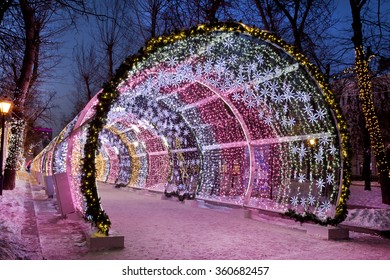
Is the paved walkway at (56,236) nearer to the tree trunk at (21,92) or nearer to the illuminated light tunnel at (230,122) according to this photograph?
the illuminated light tunnel at (230,122)

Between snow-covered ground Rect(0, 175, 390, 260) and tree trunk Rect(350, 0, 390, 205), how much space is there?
121 inches

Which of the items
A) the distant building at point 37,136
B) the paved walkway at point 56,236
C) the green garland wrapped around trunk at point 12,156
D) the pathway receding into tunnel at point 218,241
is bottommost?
the paved walkway at point 56,236

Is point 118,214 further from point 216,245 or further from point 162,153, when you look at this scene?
point 162,153

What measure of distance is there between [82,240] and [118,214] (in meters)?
4.01

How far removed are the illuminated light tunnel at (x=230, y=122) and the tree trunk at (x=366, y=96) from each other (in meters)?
2.14

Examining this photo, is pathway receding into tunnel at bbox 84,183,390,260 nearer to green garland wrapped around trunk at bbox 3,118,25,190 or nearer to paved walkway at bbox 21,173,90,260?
paved walkway at bbox 21,173,90,260

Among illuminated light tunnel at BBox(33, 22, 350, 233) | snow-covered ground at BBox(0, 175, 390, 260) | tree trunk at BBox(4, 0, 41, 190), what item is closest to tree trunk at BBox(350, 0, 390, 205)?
illuminated light tunnel at BBox(33, 22, 350, 233)

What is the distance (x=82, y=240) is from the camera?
8008mm

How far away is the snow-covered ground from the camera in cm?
675

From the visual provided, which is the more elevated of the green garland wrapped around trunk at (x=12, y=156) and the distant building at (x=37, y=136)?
the distant building at (x=37, y=136)

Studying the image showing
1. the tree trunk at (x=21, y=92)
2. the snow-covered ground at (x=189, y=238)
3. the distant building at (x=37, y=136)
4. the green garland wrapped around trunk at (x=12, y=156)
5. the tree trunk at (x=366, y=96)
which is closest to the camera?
the snow-covered ground at (x=189, y=238)

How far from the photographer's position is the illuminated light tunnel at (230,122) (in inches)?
317

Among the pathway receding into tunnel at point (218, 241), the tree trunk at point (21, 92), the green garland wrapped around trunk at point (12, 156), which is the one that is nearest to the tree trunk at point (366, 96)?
the pathway receding into tunnel at point (218, 241)

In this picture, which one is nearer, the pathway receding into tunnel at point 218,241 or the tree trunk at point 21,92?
the pathway receding into tunnel at point 218,241
